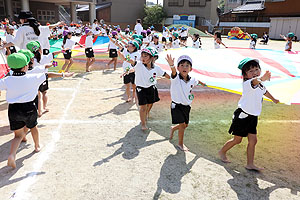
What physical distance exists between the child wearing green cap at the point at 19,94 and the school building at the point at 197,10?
44.2 m

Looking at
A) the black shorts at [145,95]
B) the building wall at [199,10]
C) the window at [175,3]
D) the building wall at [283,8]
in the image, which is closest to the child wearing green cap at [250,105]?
the black shorts at [145,95]

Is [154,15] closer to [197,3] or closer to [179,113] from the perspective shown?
[197,3]

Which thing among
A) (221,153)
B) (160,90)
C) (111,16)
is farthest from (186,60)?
(111,16)

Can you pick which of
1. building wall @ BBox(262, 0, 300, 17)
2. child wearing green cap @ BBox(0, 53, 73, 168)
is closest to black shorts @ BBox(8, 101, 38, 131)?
child wearing green cap @ BBox(0, 53, 73, 168)

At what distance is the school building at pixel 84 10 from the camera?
31.8 meters

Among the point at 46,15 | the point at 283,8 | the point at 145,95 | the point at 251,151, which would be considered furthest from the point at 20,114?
the point at 283,8

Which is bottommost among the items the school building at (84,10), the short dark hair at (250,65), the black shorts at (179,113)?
the black shorts at (179,113)

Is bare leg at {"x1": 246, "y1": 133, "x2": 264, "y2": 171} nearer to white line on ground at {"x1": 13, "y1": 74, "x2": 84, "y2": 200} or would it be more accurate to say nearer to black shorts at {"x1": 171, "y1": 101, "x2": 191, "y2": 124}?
black shorts at {"x1": 171, "y1": 101, "x2": 191, "y2": 124}

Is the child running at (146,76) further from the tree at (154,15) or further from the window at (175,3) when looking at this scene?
the window at (175,3)

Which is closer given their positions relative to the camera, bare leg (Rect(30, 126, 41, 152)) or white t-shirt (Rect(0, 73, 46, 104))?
white t-shirt (Rect(0, 73, 46, 104))

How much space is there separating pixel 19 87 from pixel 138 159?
1.92 m

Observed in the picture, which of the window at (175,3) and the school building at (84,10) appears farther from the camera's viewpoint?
the window at (175,3)

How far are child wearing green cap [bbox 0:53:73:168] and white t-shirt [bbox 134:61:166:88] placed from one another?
172cm

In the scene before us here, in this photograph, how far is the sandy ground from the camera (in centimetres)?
273
